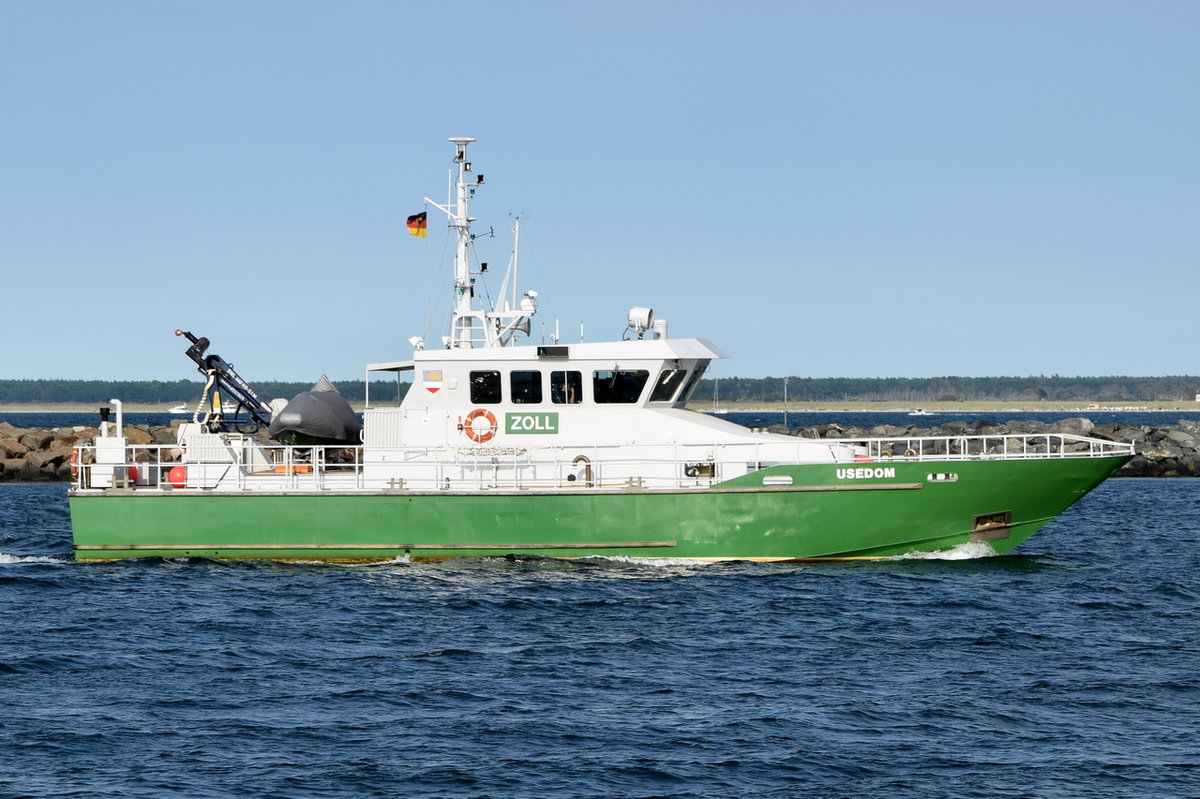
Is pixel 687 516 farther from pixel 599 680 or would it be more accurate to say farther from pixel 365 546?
pixel 599 680

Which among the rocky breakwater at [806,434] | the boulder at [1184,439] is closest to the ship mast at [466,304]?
the rocky breakwater at [806,434]

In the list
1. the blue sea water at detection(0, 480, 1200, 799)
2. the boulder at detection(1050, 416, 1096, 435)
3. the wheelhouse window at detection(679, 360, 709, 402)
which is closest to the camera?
the blue sea water at detection(0, 480, 1200, 799)

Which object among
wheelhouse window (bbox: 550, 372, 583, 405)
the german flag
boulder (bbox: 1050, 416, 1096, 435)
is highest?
the german flag

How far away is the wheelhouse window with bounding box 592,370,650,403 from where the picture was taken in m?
20.8

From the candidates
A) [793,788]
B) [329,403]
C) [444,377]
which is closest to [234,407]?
[329,403]

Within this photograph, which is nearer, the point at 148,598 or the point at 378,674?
the point at 378,674

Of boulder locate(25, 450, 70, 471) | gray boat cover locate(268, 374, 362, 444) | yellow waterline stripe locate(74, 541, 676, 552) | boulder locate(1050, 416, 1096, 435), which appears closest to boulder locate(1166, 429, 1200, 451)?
boulder locate(1050, 416, 1096, 435)

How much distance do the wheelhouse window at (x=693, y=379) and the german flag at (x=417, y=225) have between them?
4.91 meters

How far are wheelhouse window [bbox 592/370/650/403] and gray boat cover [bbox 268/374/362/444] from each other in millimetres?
4250

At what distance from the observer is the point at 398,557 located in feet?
66.8

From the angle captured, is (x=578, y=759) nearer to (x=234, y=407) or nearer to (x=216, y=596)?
(x=216, y=596)

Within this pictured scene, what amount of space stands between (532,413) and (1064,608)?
8.13 metres

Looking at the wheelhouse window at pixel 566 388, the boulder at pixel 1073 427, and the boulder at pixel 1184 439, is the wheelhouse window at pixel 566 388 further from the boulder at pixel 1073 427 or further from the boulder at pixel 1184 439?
the boulder at pixel 1184 439

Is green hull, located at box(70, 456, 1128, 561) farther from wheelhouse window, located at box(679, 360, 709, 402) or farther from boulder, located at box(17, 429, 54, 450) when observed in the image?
boulder, located at box(17, 429, 54, 450)
